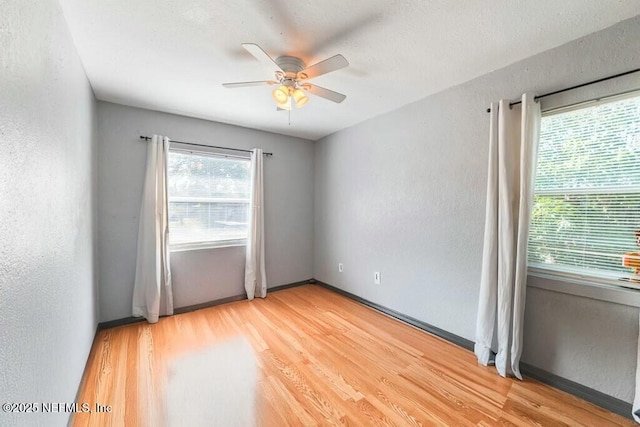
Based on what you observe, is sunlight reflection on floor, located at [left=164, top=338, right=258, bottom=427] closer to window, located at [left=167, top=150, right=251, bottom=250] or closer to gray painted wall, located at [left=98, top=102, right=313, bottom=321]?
gray painted wall, located at [left=98, top=102, right=313, bottom=321]

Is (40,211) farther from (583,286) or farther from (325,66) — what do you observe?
(583,286)

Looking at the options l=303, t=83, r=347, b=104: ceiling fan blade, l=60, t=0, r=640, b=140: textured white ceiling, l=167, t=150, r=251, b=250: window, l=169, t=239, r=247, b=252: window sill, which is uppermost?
l=60, t=0, r=640, b=140: textured white ceiling

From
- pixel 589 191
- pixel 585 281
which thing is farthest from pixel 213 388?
pixel 589 191

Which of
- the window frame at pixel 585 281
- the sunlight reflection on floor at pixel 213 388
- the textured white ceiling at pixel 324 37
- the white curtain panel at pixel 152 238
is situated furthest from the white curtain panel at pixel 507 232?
the white curtain panel at pixel 152 238

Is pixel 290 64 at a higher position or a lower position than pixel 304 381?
higher

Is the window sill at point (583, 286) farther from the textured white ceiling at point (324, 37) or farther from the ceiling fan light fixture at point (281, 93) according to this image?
the ceiling fan light fixture at point (281, 93)

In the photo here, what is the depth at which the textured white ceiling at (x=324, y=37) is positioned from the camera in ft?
4.55

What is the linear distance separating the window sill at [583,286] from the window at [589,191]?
0.12ft

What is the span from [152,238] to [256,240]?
1.19 meters

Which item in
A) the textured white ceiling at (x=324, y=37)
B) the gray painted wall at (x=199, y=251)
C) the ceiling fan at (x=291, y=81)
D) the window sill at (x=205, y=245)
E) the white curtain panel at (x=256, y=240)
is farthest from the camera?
the white curtain panel at (x=256, y=240)

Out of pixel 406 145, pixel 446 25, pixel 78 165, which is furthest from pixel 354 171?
pixel 78 165

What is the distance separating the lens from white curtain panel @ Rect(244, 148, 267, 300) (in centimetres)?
337

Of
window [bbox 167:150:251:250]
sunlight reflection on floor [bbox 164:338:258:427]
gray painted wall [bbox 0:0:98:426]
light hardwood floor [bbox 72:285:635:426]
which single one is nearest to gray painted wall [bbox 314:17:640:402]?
light hardwood floor [bbox 72:285:635:426]

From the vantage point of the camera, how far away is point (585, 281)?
5.39 ft
